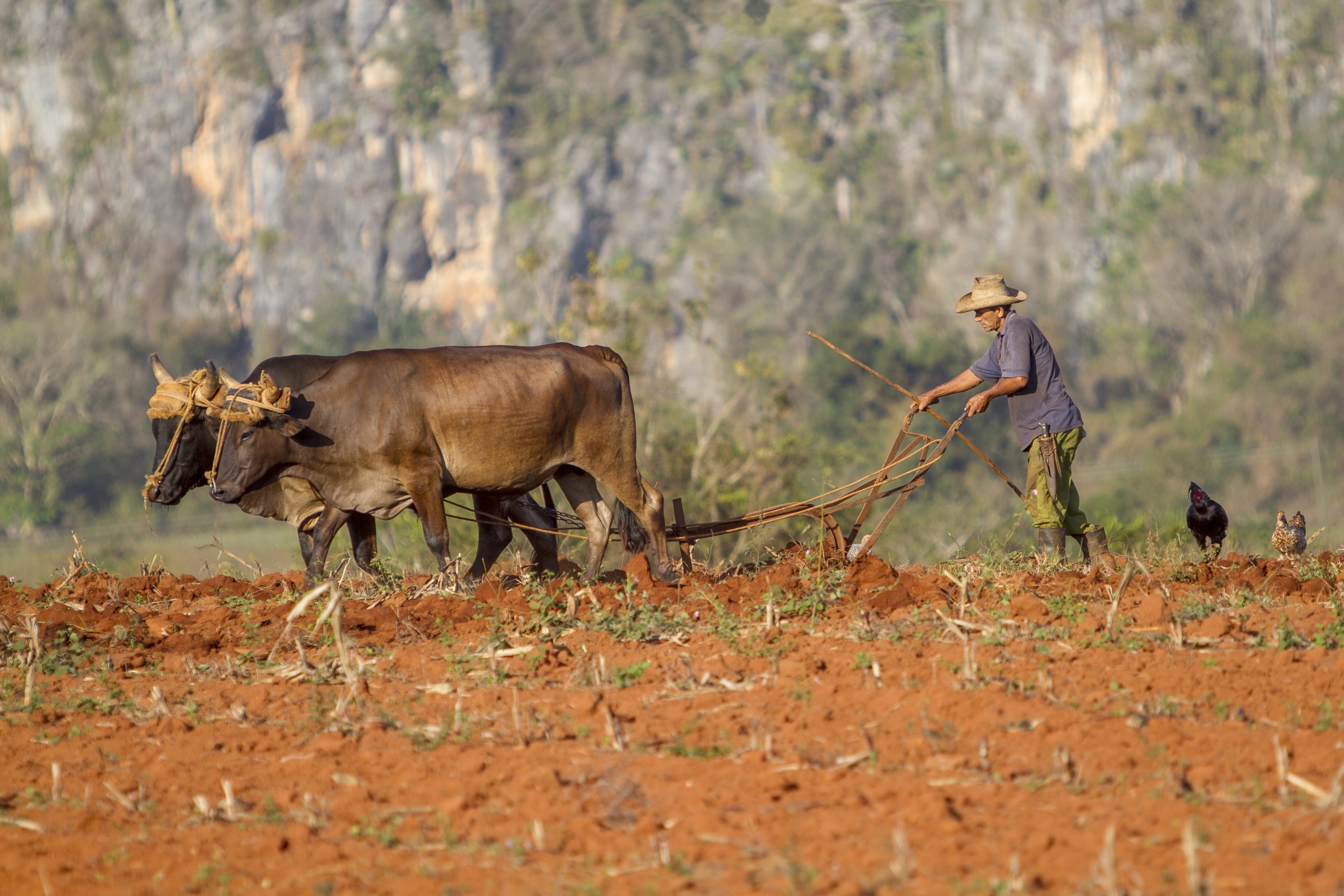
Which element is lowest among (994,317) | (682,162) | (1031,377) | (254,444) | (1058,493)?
A: (1058,493)

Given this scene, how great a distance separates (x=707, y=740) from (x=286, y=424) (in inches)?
148

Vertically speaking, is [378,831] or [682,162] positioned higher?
[682,162]

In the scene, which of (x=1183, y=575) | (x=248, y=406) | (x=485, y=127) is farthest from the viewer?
(x=485, y=127)

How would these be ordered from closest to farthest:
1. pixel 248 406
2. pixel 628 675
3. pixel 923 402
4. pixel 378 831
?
pixel 378 831
pixel 628 675
pixel 923 402
pixel 248 406

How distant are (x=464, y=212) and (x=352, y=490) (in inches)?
3080

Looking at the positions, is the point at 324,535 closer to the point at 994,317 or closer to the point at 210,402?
the point at 210,402

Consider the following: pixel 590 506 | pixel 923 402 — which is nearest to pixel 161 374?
pixel 590 506

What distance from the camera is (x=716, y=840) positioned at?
4.09 meters

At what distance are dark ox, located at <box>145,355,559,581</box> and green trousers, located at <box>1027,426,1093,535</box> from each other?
279cm

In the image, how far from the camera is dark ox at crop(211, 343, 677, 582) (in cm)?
800

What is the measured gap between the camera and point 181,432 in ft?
27.1

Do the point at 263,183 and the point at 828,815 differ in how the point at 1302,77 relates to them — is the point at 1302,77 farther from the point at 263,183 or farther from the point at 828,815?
the point at 828,815

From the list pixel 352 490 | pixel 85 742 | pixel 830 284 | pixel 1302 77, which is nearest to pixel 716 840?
pixel 85 742

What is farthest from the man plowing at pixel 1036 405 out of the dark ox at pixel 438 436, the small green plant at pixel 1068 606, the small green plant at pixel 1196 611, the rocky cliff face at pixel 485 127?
the rocky cliff face at pixel 485 127
